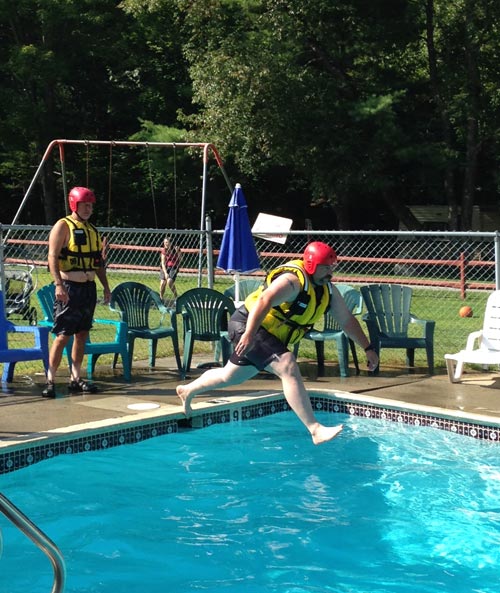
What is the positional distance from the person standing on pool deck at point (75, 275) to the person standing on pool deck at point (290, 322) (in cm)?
210

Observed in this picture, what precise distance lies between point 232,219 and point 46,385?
9.95 ft

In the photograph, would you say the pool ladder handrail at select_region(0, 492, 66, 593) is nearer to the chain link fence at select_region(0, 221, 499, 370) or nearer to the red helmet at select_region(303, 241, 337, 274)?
the red helmet at select_region(303, 241, 337, 274)

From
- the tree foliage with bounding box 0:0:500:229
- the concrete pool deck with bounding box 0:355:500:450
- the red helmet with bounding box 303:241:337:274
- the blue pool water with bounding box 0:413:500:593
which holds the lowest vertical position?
the blue pool water with bounding box 0:413:500:593

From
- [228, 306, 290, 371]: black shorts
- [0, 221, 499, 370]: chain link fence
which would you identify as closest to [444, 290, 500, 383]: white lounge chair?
[0, 221, 499, 370]: chain link fence

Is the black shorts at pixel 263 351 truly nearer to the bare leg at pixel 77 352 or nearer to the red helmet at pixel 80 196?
the bare leg at pixel 77 352

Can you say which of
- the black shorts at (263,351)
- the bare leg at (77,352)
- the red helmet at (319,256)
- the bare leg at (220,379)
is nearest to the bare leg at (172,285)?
the bare leg at (77,352)

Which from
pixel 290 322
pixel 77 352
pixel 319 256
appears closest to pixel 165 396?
pixel 77 352

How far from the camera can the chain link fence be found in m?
12.1

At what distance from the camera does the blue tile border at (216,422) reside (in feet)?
23.9

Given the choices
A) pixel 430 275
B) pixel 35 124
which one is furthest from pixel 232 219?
pixel 35 124

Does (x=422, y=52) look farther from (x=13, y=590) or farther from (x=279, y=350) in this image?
(x=13, y=590)

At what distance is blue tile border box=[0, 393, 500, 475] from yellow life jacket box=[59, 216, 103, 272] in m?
1.76

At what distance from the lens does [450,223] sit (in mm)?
32531

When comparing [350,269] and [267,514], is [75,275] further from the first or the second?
[350,269]
